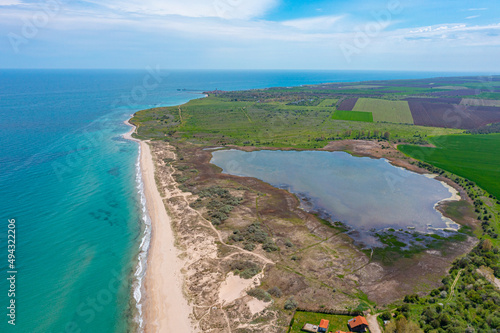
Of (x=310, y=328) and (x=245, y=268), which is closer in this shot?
(x=310, y=328)

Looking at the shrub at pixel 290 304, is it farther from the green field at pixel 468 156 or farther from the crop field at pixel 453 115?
the crop field at pixel 453 115

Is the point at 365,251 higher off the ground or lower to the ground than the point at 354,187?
lower

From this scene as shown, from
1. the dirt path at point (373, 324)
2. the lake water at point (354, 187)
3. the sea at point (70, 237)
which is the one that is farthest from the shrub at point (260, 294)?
the lake water at point (354, 187)

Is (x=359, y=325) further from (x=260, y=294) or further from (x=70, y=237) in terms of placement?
(x=70, y=237)

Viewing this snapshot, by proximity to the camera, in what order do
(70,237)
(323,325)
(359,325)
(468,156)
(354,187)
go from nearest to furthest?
(359,325)
(323,325)
(70,237)
(354,187)
(468,156)

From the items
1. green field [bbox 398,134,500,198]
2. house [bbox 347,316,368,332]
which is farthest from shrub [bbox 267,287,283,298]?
green field [bbox 398,134,500,198]

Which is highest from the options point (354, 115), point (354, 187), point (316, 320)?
point (354, 115)

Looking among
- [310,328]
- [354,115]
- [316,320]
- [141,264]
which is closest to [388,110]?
[354,115]
